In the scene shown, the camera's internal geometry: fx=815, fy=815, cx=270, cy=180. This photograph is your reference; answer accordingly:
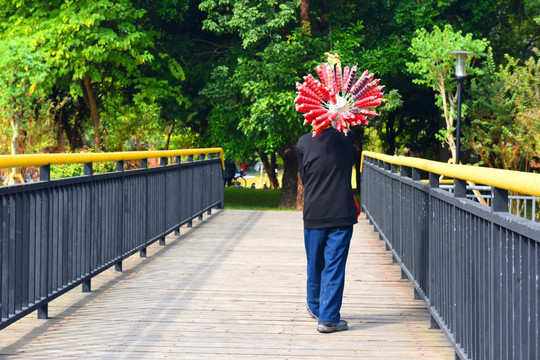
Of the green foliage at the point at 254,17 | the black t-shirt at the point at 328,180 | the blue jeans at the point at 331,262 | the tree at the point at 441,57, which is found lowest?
the blue jeans at the point at 331,262

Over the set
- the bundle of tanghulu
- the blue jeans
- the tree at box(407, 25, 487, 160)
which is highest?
the tree at box(407, 25, 487, 160)

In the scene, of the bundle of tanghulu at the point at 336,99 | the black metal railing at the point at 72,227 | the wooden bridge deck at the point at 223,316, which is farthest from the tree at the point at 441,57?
the bundle of tanghulu at the point at 336,99

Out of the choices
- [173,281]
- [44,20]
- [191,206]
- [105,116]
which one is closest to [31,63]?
[44,20]

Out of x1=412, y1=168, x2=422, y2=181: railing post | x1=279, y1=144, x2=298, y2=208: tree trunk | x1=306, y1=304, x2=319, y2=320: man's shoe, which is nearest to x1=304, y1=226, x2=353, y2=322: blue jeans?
x1=306, y1=304, x2=319, y2=320: man's shoe

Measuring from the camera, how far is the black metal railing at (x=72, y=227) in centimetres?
531

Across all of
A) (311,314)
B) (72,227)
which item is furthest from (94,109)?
(311,314)

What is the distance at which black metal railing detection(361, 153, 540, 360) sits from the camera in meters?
3.24

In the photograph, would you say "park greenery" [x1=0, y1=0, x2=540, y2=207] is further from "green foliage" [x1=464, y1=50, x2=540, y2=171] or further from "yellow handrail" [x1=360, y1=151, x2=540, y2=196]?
"yellow handrail" [x1=360, y1=151, x2=540, y2=196]

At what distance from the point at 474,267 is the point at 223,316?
102 inches

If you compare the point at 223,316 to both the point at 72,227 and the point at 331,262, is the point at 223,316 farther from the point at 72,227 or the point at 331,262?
the point at 72,227

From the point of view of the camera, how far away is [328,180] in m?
5.96

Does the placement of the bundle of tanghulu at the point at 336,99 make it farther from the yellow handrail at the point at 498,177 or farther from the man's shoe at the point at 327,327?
the man's shoe at the point at 327,327

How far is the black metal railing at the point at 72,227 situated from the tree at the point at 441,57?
12891 mm

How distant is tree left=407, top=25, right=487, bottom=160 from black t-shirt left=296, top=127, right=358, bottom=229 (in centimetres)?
1569
